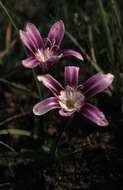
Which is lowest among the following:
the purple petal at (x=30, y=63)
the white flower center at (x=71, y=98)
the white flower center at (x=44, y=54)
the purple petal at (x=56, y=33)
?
the white flower center at (x=71, y=98)

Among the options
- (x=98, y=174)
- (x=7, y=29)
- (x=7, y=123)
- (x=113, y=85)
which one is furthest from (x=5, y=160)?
(x=7, y=29)

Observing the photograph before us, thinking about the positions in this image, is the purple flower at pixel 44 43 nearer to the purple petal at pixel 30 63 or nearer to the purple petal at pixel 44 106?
the purple petal at pixel 30 63

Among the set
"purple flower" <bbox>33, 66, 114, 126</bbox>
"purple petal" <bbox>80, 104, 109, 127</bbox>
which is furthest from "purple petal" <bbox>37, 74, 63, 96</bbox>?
"purple petal" <bbox>80, 104, 109, 127</bbox>

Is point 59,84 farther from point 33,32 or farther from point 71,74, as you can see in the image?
point 33,32

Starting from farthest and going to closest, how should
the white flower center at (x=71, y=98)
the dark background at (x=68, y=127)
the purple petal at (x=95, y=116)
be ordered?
the dark background at (x=68, y=127) < the white flower center at (x=71, y=98) < the purple petal at (x=95, y=116)

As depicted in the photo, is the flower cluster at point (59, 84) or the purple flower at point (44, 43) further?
the purple flower at point (44, 43)

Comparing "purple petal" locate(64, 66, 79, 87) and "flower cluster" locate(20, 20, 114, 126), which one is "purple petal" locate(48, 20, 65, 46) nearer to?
"flower cluster" locate(20, 20, 114, 126)

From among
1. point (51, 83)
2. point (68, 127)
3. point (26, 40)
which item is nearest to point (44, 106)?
point (51, 83)

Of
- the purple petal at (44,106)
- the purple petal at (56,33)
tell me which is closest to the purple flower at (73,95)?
the purple petal at (44,106)
